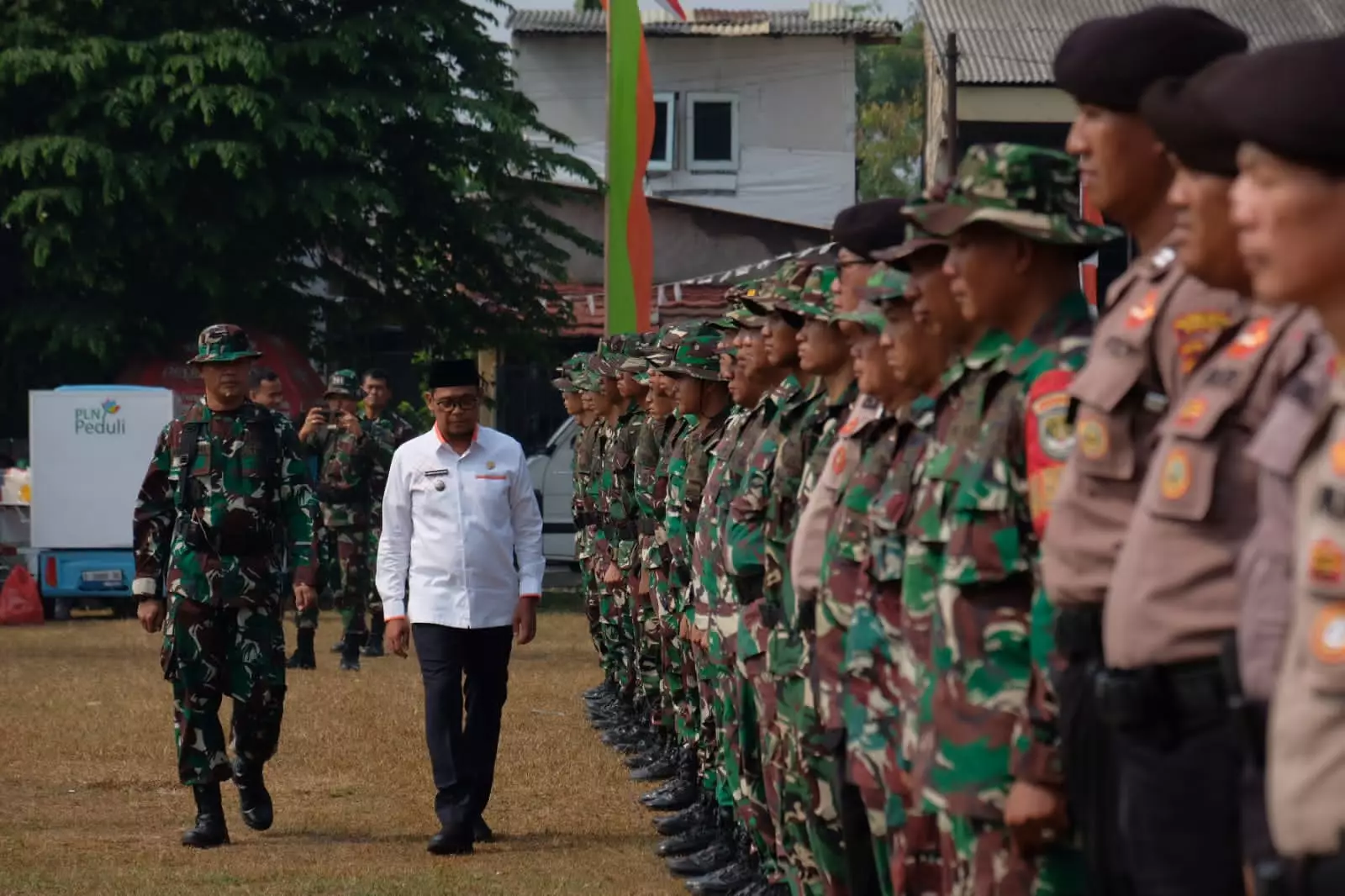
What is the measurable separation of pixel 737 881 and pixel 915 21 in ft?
241

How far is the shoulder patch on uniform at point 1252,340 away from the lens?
→ 3959 mm

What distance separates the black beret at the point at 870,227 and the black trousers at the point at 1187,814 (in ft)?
9.96

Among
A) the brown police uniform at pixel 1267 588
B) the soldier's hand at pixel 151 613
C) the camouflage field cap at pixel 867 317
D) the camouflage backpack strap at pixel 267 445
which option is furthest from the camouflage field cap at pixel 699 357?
the brown police uniform at pixel 1267 588

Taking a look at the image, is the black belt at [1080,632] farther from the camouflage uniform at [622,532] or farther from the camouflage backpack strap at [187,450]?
the camouflage uniform at [622,532]

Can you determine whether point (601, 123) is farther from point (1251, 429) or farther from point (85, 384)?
point (1251, 429)

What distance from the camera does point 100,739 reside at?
554 inches

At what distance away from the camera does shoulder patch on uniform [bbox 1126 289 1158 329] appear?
443 cm

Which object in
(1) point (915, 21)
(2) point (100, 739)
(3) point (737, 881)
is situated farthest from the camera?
(1) point (915, 21)

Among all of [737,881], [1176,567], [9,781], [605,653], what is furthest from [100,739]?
[1176,567]

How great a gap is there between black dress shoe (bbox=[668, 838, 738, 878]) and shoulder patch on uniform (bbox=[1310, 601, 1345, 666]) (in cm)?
632

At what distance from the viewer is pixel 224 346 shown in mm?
10578

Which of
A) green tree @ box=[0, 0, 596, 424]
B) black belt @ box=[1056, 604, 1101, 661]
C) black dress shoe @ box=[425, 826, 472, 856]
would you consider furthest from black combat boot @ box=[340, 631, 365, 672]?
black belt @ box=[1056, 604, 1101, 661]

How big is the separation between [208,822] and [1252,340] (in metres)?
7.29

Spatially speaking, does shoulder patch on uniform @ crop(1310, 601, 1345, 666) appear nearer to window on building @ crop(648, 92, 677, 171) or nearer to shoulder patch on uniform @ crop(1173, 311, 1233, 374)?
shoulder patch on uniform @ crop(1173, 311, 1233, 374)
